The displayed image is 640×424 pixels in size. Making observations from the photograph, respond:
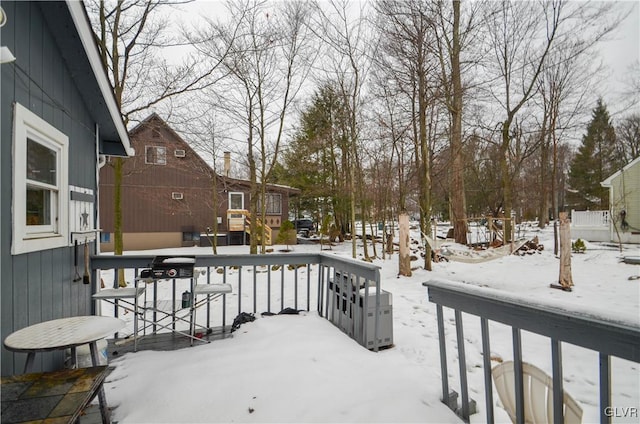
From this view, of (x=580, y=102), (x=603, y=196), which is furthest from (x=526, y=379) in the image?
(x=603, y=196)

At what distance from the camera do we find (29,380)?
1.38 metres

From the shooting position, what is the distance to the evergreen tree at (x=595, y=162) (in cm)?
2380

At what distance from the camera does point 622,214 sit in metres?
14.0

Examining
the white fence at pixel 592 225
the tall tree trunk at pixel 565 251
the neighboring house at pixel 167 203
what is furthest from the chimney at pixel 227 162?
the white fence at pixel 592 225

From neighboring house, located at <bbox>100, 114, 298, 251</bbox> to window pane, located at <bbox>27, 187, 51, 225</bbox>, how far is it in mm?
10880

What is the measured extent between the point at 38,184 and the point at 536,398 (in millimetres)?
3271

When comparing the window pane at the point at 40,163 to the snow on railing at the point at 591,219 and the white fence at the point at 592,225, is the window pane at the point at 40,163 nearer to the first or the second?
the white fence at the point at 592,225

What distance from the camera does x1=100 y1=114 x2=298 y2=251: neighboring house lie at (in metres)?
13.7

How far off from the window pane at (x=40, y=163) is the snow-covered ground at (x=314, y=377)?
5.20 ft

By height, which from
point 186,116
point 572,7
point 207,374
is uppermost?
point 572,7

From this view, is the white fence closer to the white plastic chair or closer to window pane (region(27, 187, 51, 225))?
the white plastic chair

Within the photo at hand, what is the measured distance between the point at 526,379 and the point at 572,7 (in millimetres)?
13470

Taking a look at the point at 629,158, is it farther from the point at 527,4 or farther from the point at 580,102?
the point at 527,4

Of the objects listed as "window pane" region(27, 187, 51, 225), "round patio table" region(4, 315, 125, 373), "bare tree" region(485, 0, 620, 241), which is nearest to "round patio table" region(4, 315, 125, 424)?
"round patio table" region(4, 315, 125, 373)
